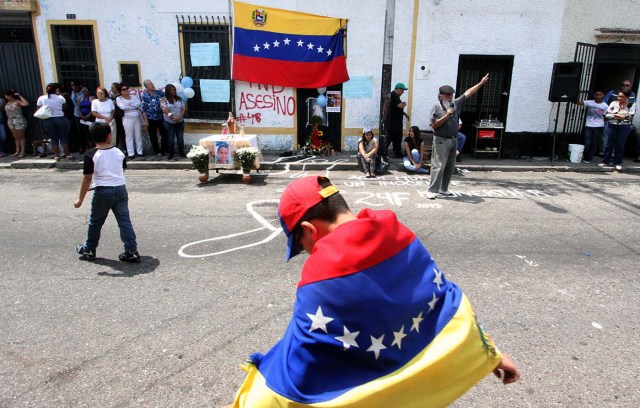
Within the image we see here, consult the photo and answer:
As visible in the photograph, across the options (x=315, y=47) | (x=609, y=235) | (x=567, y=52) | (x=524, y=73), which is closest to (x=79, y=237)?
(x=609, y=235)

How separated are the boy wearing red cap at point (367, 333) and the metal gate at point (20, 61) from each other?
542 inches

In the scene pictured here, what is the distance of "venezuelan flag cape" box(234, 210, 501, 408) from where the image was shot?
1444 mm

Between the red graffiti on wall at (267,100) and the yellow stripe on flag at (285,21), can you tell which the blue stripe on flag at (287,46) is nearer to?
the yellow stripe on flag at (285,21)

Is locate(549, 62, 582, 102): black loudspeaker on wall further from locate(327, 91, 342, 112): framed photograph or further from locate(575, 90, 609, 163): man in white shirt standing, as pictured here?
locate(327, 91, 342, 112): framed photograph

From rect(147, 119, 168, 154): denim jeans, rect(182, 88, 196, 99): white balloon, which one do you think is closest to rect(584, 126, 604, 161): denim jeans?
rect(182, 88, 196, 99): white balloon

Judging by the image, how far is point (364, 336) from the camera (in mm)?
1454

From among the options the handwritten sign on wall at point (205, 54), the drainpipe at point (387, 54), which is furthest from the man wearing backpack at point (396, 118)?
the handwritten sign on wall at point (205, 54)

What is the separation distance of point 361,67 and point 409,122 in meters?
1.98

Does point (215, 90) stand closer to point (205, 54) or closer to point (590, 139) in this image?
point (205, 54)

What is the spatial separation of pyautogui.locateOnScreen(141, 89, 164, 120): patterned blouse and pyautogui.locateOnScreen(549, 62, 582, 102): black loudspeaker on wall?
32.8 feet

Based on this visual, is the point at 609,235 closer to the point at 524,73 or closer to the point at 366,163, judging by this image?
the point at 366,163

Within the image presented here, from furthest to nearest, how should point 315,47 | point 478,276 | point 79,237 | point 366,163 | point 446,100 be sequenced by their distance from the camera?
point 315,47 < point 366,163 < point 446,100 < point 79,237 < point 478,276

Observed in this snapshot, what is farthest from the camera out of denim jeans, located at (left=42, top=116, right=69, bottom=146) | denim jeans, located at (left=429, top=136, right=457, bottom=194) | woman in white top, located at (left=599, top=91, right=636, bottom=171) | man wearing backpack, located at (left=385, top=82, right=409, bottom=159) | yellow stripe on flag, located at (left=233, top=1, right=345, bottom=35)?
yellow stripe on flag, located at (left=233, top=1, right=345, bottom=35)

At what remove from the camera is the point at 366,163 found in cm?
1051
